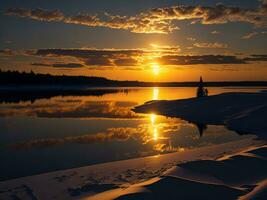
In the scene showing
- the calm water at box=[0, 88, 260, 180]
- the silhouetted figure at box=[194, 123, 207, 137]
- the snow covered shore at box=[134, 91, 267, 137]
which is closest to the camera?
the calm water at box=[0, 88, 260, 180]

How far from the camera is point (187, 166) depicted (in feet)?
36.2

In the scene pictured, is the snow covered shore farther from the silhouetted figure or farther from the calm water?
the calm water

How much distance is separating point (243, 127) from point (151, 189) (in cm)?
1678

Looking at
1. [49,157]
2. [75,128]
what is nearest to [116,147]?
[49,157]

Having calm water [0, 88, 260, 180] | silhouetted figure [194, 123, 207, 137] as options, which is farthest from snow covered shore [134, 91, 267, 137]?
calm water [0, 88, 260, 180]

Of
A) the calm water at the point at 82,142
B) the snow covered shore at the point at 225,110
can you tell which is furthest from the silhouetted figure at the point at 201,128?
the snow covered shore at the point at 225,110

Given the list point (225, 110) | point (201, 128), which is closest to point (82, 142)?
point (201, 128)

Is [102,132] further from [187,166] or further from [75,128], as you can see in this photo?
[187,166]

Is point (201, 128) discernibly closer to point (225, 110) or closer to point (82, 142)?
point (225, 110)

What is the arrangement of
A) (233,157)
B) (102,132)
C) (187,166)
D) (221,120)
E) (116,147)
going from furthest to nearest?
(221,120) < (102,132) < (116,147) < (233,157) < (187,166)

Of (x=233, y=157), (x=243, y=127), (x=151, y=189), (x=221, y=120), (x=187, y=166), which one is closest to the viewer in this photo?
(x=151, y=189)

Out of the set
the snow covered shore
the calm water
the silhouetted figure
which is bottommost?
the calm water

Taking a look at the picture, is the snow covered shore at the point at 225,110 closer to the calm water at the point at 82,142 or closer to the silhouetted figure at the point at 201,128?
the silhouetted figure at the point at 201,128

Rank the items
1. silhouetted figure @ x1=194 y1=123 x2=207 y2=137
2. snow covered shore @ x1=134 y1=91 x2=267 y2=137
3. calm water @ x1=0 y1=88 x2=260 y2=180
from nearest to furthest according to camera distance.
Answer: calm water @ x1=0 y1=88 x2=260 y2=180, silhouetted figure @ x1=194 y1=123 x2=207 y2=137, snow covered shore @ x1=134 y1=91 x2=267 y2=137
